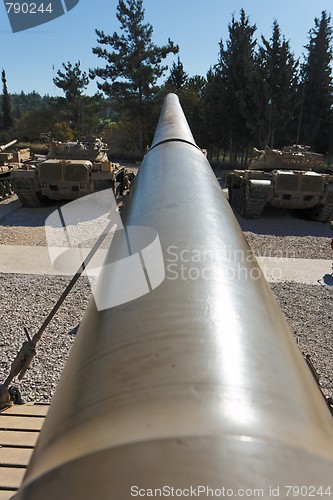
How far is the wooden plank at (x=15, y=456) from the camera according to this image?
7.29 feet

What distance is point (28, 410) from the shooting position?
114 inches

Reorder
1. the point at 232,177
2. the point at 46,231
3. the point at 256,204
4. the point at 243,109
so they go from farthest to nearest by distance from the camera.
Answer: the point at 243,109 → the point at 232,177 → the point at 256,204 → the point at 46,231

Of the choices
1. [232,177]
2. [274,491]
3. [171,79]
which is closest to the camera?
[274,491]

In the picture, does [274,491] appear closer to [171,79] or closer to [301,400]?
[301,400]

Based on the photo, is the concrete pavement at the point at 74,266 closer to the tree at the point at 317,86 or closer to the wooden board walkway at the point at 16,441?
the wooden board walkway at the point at 16,441

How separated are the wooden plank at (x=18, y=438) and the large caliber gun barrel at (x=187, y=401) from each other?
1.48 metres

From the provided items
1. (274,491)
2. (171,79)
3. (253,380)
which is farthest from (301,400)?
(171,79)

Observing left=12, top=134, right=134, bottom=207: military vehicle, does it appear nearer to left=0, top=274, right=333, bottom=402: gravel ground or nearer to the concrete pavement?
the concrete pavement

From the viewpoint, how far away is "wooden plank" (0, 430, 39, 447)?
7.84 ft

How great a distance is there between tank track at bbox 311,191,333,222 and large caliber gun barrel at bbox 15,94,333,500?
34.6ft

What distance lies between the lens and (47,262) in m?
7.29

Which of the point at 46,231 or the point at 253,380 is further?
the point at 46,231

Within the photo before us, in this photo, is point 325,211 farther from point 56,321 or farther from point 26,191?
point 56,321

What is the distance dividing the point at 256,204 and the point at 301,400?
10.5m
